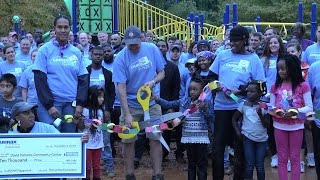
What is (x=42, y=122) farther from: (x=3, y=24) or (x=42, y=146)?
(x=3, y=24)

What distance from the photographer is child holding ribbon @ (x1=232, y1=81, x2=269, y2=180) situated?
7637 millimetres

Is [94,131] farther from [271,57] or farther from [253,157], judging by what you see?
[271,57]

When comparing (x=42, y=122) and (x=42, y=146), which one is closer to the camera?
(x=42, y=146)

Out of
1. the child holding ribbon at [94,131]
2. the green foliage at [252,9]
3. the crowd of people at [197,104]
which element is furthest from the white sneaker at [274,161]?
the green foliage at [252,9]

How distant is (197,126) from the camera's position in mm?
8047

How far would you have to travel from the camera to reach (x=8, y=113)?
7586 millimetres

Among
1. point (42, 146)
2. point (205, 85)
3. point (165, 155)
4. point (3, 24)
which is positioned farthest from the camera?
point (3, 24)

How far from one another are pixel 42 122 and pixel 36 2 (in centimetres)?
2442

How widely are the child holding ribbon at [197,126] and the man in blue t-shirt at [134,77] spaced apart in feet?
0.90

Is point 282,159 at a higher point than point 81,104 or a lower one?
lower

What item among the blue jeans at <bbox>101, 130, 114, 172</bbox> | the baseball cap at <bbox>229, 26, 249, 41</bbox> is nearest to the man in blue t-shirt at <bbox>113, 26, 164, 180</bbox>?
the baseball cap at <bbox>229, 26, 249, 41</bbox>

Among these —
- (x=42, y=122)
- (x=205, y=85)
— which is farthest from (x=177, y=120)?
(x=42, y=122)

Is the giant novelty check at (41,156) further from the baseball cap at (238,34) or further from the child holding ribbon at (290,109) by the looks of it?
the child holding ribbon at (290,109)

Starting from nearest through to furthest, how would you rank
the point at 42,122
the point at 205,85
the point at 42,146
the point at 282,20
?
the point at 42,146 → the point at 42,122 → the point at 205,85 → the point at 282,20
